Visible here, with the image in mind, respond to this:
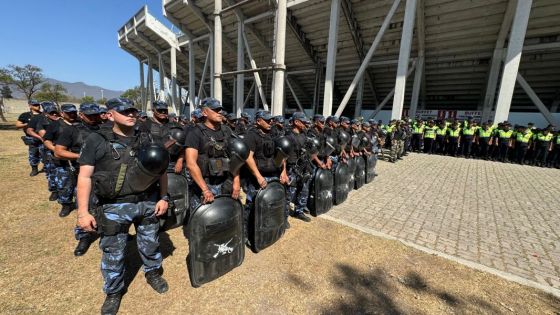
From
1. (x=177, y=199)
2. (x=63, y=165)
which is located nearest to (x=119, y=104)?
(x=177, y=199)

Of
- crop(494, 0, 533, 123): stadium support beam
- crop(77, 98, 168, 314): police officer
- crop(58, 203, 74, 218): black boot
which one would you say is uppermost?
crop(494, 0, 533, 123): stadium support beam

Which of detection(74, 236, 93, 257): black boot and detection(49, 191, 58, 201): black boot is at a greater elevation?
detection(49, 191, 58, 201): black boot

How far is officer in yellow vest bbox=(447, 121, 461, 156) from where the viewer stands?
38.1ft

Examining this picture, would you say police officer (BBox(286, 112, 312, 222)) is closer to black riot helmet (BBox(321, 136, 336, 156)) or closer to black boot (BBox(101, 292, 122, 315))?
black riot helmet (BBox(321, 136, 336, 156))

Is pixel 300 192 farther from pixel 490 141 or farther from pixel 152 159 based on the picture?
pixel 490 141

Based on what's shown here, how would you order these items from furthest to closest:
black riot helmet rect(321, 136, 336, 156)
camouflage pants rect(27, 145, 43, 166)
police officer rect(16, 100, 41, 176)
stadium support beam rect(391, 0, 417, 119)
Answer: stadium support beam rect(391, 0, 417, 119) < camouflage pants rect(27, 145, 43, 166) < police officer rect(16, 100, 41, 176) < black riot helmet rect(321, 136, 336, 156)

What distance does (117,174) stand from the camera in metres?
2.12

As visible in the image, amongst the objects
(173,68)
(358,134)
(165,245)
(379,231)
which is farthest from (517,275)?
(173,68)

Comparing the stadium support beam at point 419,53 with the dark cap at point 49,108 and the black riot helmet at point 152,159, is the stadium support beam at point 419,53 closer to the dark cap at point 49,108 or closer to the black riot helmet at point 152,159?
the black riot helmet at point 152,159

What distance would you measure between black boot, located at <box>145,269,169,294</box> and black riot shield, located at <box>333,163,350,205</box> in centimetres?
346

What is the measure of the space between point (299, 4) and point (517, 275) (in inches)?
563

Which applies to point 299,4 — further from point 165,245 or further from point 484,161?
point 165,245

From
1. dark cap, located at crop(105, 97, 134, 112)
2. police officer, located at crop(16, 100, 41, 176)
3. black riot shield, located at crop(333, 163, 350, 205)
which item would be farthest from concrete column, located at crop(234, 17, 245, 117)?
dark cap, located at crop(105, 97, 134, 112)

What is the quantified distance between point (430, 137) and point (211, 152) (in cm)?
1269
